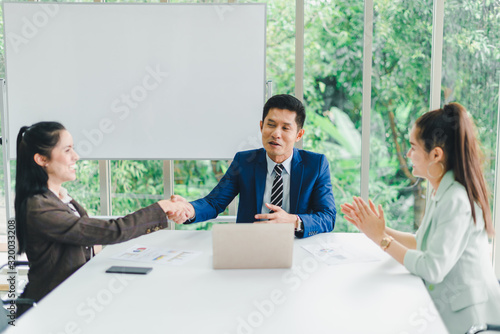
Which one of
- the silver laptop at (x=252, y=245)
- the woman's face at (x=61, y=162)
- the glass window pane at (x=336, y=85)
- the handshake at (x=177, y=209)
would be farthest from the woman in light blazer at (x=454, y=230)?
the glass window pane at (x=336, y=85)

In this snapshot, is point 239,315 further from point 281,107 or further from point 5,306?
point 281,107

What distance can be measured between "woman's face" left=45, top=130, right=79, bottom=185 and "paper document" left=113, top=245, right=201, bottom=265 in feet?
1.26

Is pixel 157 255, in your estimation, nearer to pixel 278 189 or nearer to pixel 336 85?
pixel 278 189

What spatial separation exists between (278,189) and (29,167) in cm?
118

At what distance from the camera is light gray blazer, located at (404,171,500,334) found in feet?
4.58

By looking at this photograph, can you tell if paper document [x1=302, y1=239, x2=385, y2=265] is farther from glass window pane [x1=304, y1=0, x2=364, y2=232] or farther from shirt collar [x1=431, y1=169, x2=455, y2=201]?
glass window pane [x1=304, y1=0, x2=364, y2=232]

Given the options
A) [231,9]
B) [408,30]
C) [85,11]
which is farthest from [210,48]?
[408,30]

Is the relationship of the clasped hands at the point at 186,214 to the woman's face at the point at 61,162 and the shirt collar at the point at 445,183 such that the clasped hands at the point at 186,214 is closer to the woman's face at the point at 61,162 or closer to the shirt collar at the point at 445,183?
the woman's face at the point at 61,162

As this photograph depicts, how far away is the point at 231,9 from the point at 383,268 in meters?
2.05

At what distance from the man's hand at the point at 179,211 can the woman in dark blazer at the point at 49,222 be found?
0.24m

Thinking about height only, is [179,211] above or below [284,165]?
below

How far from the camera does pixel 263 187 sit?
229 centimetres

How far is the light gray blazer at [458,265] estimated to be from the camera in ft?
4.58

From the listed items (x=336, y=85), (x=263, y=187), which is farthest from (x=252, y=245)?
(x=336, y=85)
